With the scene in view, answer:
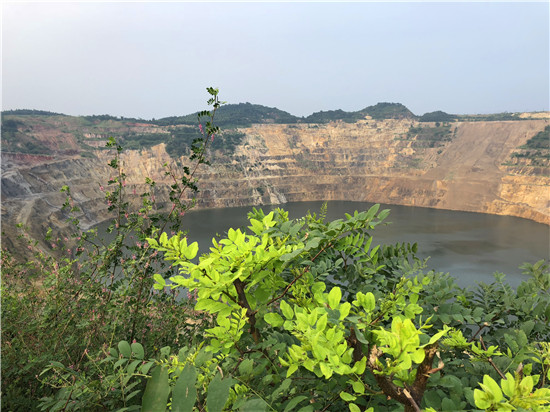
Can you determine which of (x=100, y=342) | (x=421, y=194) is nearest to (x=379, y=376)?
(x=100, y=342)

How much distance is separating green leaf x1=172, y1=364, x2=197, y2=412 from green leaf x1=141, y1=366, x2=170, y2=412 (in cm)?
5

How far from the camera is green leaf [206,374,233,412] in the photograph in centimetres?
85

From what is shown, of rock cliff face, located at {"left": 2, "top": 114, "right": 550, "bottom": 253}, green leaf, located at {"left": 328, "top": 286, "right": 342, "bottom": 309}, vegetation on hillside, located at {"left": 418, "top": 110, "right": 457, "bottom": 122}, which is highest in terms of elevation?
vegetation on hillside, located at {"left": 418, "top": 110, "right": 457, "bottom": 122}

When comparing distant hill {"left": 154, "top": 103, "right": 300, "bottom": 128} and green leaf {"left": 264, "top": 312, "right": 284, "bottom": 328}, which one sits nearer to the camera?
green leaf {"left": 264, "top": 312, "right": 284, "bottom": 328}

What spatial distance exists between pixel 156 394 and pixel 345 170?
6058 cm

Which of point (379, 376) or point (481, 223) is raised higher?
point (379, 376)

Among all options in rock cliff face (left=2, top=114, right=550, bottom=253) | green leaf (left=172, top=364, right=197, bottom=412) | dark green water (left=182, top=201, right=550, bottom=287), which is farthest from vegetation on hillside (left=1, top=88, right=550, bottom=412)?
rock cliff face (left=2, top=114, right=550, bottom=253)

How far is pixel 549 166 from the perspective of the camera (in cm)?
4288

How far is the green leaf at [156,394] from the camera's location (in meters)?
0.83

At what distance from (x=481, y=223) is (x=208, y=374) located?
152ft

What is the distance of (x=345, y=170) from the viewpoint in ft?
195

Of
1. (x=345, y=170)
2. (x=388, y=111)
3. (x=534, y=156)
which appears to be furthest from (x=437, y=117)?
(x=345, y=170)

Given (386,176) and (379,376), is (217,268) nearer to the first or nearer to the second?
(379,376)

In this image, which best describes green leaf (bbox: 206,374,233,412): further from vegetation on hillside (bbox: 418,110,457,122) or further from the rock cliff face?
vegetation on hillside (bbox: 418,110,457,122)
